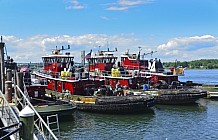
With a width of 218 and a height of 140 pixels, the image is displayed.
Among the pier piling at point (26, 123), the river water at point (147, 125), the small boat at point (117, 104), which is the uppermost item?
the pier piling at point (26, 123)

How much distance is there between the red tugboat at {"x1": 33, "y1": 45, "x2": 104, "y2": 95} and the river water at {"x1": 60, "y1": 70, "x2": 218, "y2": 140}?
433 cm

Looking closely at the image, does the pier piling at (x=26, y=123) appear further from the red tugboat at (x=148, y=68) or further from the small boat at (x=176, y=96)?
the red tugboat at (x=148, y=68)

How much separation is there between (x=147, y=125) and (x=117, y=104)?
13.5 ft

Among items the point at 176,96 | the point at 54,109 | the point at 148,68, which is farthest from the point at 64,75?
the point at 148,68

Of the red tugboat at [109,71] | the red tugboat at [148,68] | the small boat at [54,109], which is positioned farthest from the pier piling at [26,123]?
the red tugboat at [148,68]

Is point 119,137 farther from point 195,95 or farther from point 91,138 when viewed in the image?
point 195,95

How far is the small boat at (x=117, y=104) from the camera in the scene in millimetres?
26406

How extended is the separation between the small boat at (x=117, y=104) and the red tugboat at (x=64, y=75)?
12.7 ft

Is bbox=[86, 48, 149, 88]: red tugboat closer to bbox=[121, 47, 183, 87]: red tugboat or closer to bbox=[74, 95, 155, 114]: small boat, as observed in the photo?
bbox=[121, 47, 183, 87]: red tugboat

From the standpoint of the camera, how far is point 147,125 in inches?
906

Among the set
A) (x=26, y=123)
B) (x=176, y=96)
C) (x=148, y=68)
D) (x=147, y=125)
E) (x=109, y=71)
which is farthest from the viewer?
(x=148, y=68)

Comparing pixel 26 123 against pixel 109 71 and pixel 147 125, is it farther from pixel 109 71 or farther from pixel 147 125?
pixel 109 71

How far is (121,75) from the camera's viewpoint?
1421 inches

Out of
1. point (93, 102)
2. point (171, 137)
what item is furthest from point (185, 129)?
point (93, 102)
